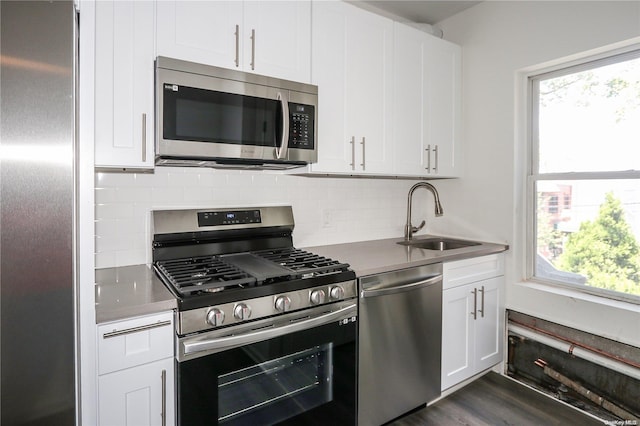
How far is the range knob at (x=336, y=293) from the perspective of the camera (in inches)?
62.4

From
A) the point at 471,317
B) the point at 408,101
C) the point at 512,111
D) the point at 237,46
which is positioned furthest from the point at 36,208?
the point at 512,111

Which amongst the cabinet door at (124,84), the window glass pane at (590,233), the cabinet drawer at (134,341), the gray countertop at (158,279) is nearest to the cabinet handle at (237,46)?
the cabinet door at (124,84)

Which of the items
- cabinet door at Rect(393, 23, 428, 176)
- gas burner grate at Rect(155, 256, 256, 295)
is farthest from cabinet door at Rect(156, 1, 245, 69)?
cabinet door at Rect(393, 23, 428, 176)

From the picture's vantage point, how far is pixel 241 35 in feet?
5.61

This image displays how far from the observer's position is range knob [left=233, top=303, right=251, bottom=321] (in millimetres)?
1323

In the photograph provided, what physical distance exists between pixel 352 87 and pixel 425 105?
64 centimetres

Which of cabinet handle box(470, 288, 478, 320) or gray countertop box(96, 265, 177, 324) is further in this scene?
cabinet handle box(470, 288, 478, 320)

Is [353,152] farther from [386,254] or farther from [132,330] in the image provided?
[132,330]

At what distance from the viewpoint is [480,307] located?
2.27m

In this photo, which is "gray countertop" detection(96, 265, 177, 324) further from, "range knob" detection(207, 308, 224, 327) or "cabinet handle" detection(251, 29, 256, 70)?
"cabinet handle" detection(251, 29, 256, 70)

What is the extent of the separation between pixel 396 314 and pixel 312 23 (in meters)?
1.59

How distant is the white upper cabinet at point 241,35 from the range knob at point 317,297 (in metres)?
1.08

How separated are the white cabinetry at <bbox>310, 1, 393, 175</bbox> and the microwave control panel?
12 centimetres

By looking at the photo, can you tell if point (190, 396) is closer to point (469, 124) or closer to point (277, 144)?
point (277, 144)
